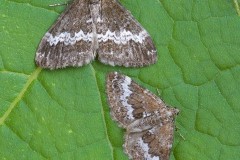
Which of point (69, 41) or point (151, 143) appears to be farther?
point (151, 143)

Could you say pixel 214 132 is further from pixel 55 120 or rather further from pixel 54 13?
pixel 54 13

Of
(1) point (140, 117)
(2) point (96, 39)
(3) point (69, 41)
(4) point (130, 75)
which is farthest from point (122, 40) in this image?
(1) point (140, 117)

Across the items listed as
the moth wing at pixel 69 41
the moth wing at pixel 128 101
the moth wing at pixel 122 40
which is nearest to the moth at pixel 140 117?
the moth wing at pixel 128 101

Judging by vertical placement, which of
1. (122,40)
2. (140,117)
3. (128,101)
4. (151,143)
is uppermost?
(122,40)

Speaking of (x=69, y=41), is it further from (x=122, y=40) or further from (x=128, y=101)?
(x=128, y=101)

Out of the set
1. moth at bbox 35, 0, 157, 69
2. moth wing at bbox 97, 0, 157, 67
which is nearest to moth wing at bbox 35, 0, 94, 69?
moth at bbox 35, 0, 157, 69

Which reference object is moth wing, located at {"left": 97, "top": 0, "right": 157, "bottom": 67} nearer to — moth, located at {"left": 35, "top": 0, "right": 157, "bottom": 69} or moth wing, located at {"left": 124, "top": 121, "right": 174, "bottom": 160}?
moth, located at {"left": 35, "top": 0, "right": 157, "bottom": 69}

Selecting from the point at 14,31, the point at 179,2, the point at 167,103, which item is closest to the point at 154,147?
the point at 167,103
